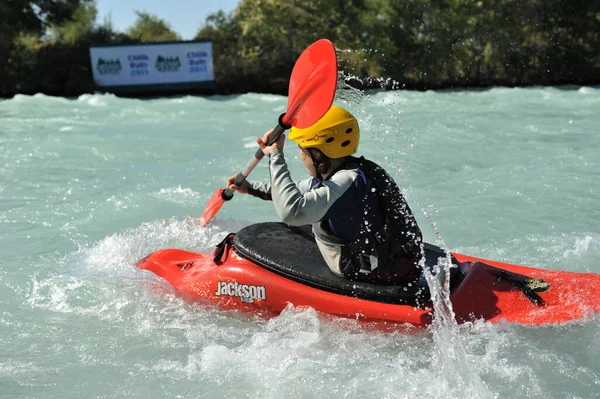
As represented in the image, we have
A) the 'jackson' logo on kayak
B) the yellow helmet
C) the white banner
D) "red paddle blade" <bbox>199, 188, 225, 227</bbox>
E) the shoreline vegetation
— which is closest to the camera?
the yellow helmet

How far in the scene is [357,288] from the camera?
3527 mm

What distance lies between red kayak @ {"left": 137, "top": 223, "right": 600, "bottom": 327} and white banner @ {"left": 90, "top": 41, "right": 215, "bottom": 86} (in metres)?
13.4

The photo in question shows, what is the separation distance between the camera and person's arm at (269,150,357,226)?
328 cm

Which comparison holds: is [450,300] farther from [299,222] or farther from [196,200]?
[196,200]

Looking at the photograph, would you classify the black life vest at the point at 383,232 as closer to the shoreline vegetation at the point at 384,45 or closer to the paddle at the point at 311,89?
the paddle at the point at 311,89

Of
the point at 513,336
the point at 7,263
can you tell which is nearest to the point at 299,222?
the point at 513,336

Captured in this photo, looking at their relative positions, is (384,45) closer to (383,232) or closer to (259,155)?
(259,155)

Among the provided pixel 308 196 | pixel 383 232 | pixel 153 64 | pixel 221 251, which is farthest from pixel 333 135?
pixel 153 64

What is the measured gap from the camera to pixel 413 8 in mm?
18562

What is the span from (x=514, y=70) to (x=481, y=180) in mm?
11276

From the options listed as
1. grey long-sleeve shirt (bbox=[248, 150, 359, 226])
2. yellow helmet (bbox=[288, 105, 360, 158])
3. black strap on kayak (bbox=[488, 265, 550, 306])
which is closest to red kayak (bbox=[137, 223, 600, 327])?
black strap on kayak (bbox=[488, 265, 550, 306])

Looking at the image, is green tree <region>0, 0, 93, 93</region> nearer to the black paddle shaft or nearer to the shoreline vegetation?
the shoreline vegetation

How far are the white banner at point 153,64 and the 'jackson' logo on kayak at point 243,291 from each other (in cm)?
1359

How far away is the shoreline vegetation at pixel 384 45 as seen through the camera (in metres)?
17.4
